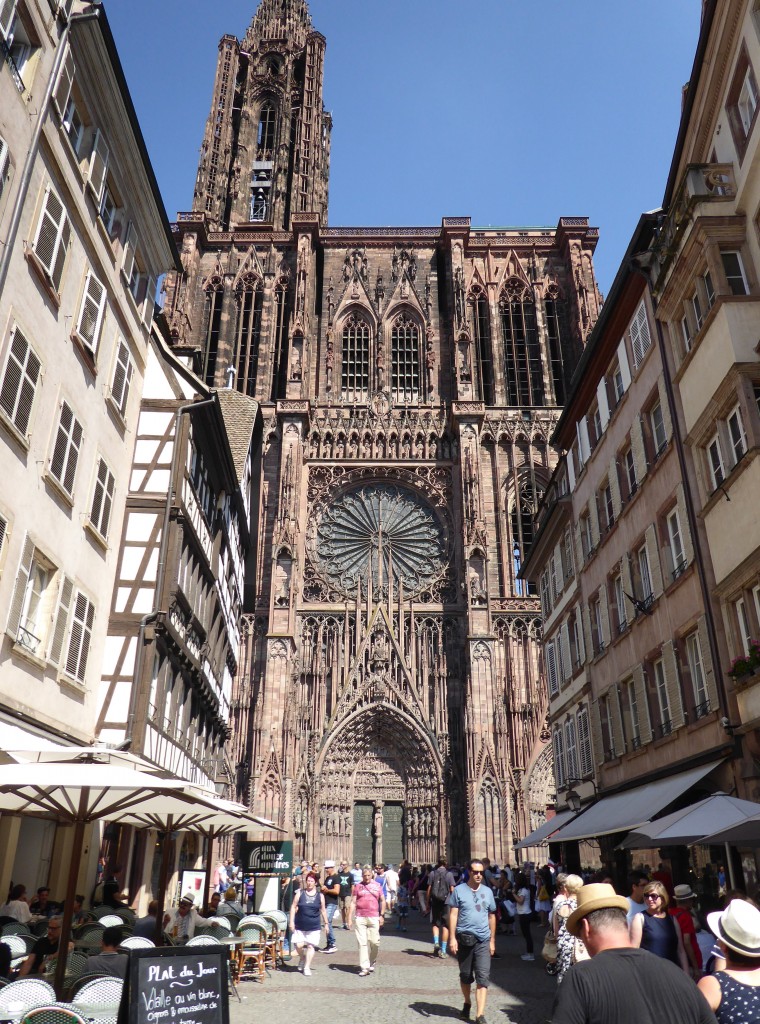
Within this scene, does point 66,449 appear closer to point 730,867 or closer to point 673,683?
point 673,683

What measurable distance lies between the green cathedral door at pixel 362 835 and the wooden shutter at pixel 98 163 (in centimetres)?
2818

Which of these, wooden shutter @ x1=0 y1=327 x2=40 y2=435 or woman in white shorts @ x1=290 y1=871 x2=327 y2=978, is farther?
woman in white shorts @ x1=290 y1=871 x2=327 y2=978

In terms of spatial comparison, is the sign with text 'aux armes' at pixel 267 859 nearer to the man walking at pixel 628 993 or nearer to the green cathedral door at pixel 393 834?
the man walking at pixel 628 993

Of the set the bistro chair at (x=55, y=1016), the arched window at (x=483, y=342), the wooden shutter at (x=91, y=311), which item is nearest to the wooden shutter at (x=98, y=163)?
the wooden shutter at (x=91, y=311)

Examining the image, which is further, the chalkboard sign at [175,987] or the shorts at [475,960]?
the shorts at [475,960]

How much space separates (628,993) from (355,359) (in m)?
42.9

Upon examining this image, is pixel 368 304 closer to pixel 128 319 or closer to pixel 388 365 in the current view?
pixel 388 365

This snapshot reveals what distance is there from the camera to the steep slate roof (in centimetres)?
3081

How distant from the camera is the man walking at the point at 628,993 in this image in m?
3.07

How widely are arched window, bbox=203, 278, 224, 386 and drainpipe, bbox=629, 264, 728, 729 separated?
101 feet

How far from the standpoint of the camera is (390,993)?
36.8 ft

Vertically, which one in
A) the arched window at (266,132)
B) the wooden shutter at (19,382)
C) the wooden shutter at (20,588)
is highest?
the arched window at (266,132)

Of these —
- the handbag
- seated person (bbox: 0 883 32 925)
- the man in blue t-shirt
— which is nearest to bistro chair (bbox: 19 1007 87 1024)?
the man in blue t-shirt

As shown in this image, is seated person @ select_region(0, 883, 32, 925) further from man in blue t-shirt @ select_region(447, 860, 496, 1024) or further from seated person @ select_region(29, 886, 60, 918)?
man in blue t-shirt @ select_region(447, 860, 496, 1024)
